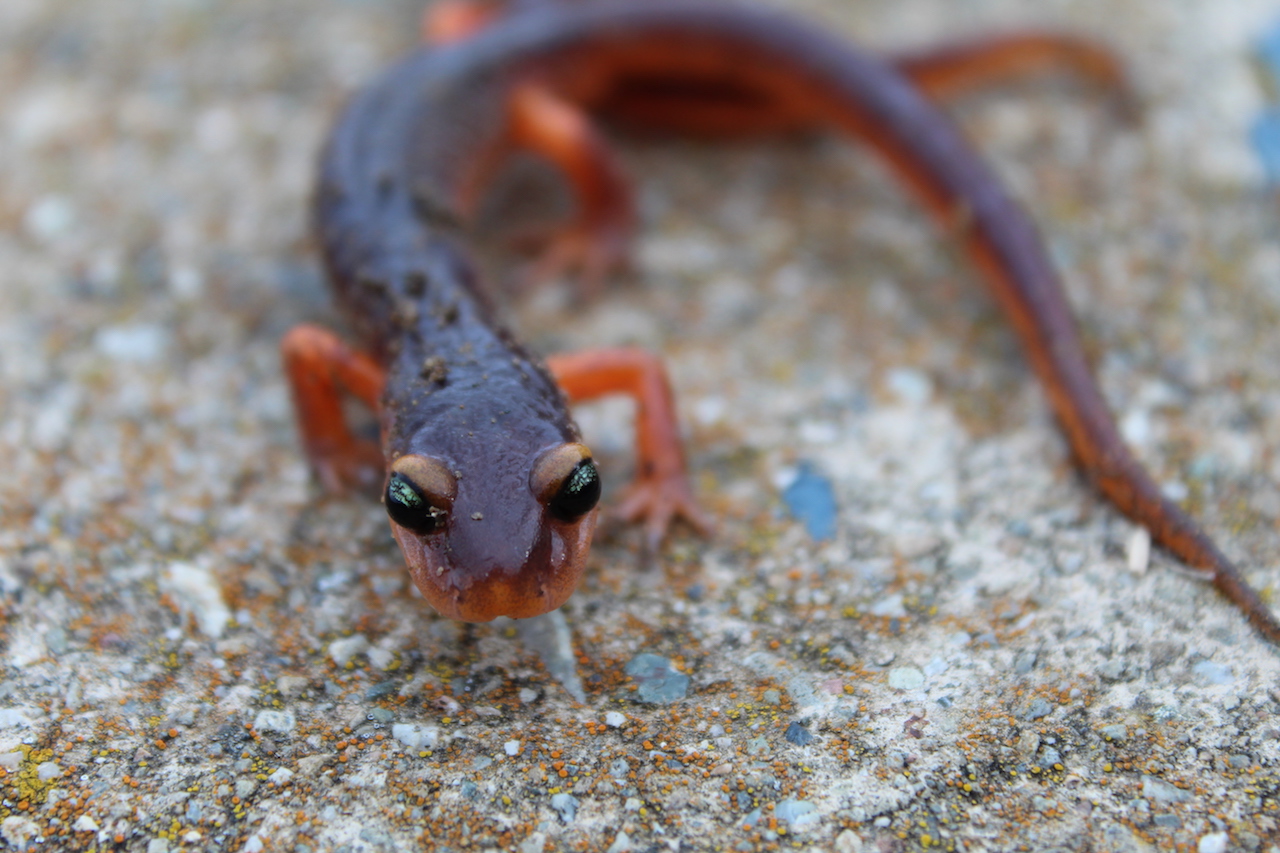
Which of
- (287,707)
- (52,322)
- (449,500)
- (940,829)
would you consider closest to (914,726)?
(940,829)

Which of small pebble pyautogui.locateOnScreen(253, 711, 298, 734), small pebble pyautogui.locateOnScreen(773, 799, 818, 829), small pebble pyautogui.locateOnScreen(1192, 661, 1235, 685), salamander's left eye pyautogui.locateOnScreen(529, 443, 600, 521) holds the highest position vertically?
salamander's left eye pyautogui.locateOnScreen(529, 443, 600, 521)

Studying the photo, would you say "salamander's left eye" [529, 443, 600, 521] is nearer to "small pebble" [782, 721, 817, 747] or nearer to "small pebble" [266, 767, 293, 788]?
"small pebble" [782, 721, 817, 747]

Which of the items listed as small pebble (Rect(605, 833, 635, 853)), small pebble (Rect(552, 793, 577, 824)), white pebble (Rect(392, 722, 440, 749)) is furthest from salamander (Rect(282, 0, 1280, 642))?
small pebble (Rect(605, 833, 635, 853))

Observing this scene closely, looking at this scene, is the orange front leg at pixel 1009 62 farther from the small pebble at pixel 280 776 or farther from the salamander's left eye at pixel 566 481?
the small pebble at pixel 280 776

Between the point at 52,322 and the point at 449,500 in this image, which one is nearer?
the point at 449,500

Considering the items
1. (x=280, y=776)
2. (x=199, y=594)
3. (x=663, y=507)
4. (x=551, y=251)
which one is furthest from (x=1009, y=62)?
(x=280, y=776)

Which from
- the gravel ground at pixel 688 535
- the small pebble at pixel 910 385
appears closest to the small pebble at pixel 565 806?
the gravel ground at pixel 688 535

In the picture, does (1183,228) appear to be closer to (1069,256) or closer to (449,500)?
(1069,256)

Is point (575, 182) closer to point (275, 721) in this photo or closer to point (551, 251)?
point (551, 251)
